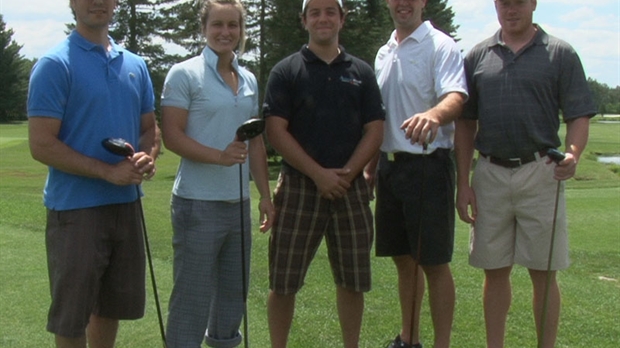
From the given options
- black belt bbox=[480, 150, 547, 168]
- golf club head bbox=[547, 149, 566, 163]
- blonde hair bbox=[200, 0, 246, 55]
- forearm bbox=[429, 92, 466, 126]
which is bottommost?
black belt bbox=[480, 150, 547, 168]

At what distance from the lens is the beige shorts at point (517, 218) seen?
3.87m

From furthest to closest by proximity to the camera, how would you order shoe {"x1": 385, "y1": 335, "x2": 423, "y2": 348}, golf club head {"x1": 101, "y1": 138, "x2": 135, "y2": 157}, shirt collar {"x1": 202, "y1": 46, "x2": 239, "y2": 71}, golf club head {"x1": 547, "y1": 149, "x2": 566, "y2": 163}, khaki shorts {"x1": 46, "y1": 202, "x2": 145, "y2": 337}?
shoe {"x1": 385, "y1": 335, "x2": 423, "y2": 348}
shirt collar {"x1": 202, "y1": 46, "x2": 239, "y2": 71}
golf club head {"x1": 547, "y1": 149, "x2": 566, "y2": 163}
khaki shorts {"x1": 46, "y1": 202, "x2": 145, "y2": 337}
golf club head {"x1": 101, "y1": 138, "x2": 135, "y2": 157}

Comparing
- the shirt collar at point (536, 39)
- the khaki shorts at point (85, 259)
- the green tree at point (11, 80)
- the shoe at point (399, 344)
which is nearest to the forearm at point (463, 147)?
the shirt collar at point (536, 39)

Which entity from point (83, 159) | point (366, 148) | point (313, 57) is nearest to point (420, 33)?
point (313, 57)

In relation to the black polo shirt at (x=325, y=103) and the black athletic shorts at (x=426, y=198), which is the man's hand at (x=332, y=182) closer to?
the black polo shirt at (x=325, y=103)

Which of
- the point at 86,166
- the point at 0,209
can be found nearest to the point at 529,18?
the point at 86,166

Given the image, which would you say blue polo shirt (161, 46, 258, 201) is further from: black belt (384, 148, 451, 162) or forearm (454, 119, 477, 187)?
forearm (454, 119, 477, 187)

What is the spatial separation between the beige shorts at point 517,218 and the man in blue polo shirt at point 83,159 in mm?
1697

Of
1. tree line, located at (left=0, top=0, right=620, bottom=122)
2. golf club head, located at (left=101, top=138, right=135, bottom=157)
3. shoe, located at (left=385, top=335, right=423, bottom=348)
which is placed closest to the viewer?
golf club head, located at (left=101, top=138, right=135, bottom=157)

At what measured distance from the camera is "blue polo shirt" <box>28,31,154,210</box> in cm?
321

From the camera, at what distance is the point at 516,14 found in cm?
383

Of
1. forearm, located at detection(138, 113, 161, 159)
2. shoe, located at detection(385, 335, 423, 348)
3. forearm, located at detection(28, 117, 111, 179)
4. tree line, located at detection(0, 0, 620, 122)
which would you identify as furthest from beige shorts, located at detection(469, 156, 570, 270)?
tree line, located at detection(0, 0, 620, 122)

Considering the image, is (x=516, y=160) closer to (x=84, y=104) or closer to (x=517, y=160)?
(x=517, y=160)

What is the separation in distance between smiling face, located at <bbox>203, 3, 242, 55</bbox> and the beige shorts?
1433mm
